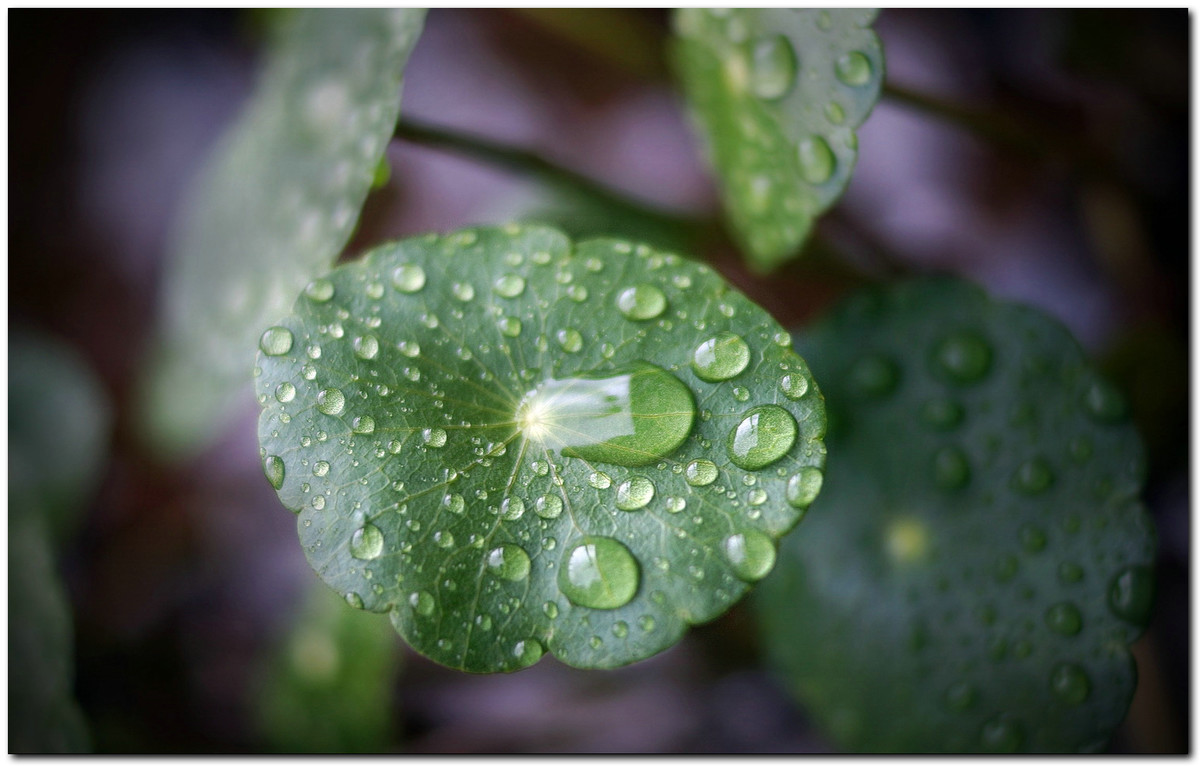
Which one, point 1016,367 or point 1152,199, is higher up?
point 1152,199

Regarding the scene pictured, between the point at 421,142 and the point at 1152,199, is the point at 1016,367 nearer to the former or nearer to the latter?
the point at 421,142

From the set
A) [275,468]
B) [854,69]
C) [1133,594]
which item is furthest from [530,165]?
[1133,594]

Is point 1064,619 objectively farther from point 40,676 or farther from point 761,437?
point 40,676

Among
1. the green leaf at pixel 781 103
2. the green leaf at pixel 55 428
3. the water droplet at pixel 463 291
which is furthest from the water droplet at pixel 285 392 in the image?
the green leaf at pixel 55 428

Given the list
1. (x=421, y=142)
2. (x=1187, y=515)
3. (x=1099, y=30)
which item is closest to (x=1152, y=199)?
(x=1099, y=30)

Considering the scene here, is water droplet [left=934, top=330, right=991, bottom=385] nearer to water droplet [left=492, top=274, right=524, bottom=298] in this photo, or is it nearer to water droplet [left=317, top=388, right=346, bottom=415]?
water droplet [left=492, top=274, right=524, bottom=298]

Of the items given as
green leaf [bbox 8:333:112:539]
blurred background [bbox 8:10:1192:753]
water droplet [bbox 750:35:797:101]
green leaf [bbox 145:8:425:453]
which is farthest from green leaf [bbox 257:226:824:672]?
green leaf [bbox 8:333:112:539]
